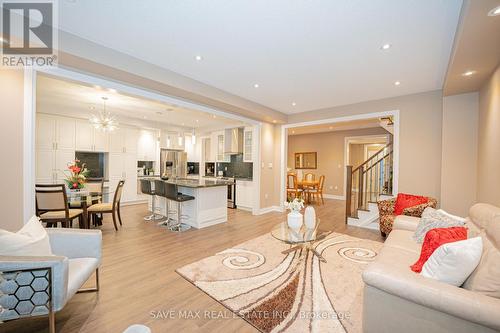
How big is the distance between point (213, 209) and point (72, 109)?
4.49 meters

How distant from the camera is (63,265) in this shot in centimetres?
145

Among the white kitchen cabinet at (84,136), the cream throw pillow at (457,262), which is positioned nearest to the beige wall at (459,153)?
the cream throw pillow at (457,262)

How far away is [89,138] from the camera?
5883 millimetres

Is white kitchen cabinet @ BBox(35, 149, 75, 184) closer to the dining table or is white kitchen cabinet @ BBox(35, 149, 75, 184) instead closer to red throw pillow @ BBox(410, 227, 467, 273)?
the dining table

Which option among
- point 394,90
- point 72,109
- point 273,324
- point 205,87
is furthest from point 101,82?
point 394,90

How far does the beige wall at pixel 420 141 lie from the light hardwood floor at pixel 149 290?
4.22 feet

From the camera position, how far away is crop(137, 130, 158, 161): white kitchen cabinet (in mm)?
6910

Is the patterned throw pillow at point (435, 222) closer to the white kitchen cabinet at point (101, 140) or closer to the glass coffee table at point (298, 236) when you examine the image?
the glass coffee table at point (298, 236)

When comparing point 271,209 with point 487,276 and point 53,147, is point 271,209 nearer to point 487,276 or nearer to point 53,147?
point 487,276

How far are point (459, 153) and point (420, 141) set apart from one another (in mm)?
607

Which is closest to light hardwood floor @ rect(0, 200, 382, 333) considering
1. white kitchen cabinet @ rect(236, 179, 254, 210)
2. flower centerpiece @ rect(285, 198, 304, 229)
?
flower centerpiece @ rect(285, 198, 304, 229)

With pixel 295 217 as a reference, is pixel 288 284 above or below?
below

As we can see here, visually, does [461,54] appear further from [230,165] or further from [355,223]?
[230,165]

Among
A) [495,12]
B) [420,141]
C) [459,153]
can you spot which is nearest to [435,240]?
[495,12]
